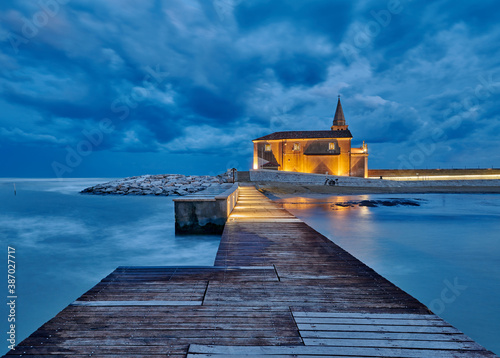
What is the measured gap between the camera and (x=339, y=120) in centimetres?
5316

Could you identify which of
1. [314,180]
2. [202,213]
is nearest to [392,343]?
[202,213]

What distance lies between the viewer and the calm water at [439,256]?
5.12 metres

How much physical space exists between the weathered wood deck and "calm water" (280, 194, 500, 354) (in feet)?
7.47

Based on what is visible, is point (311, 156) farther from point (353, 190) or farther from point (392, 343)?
point (392, 343)

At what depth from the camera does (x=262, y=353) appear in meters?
2.37

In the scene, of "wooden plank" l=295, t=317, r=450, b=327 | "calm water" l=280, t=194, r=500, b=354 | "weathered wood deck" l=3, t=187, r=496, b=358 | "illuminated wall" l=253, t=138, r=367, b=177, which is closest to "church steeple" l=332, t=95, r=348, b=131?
"illuminated wall" l=253, t=138, r=367, b=177

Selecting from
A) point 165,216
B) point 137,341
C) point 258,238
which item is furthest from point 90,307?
point 165,216

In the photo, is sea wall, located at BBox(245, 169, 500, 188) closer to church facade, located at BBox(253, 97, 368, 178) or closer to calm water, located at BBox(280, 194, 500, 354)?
church facade, located at BBox(253, 97, 368, 178)

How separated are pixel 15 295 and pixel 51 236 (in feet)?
27.7

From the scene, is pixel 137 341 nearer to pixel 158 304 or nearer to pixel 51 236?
pixel 158 304

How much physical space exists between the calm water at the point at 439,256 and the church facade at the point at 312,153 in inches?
1136

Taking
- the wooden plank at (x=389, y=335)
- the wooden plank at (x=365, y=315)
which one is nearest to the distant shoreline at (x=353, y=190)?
the wooden plank at (x=365, y=315)

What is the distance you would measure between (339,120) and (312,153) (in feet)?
39.1

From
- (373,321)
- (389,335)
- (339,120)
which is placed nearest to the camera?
(389,335)
